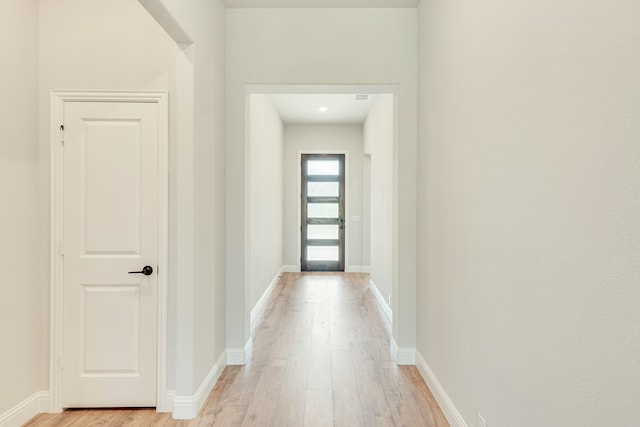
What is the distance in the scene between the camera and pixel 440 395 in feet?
8.21

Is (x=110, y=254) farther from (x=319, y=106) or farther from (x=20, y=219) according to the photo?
(x=319, y=106)

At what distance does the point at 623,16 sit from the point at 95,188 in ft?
9.25

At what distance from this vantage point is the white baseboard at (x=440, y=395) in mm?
2199

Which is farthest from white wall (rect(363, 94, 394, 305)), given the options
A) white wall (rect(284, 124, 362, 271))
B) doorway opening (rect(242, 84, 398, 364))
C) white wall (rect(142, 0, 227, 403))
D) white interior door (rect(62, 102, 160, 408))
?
white interior door (rect(62, 102, 160, 408))

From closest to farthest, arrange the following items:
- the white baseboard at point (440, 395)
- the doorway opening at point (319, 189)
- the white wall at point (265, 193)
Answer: the white baseboard at point (440, 395), the white wall at point (265, 193), the doorway opening at point (319, 189)

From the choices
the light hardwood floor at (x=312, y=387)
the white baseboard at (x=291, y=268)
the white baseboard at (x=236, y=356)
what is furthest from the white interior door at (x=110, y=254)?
the white baseboard at (x=291, y=268)

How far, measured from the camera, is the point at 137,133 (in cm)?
254

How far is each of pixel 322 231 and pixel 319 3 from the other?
532cm

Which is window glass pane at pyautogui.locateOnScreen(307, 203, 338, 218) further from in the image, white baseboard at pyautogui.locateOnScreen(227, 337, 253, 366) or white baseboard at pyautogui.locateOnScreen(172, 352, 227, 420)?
white baseboard at pyautogui.locateOnScreen(172, 352, 227, 420)

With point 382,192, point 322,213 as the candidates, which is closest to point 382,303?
point 382,192

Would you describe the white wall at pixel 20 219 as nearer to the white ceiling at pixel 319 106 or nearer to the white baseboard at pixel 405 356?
the white baseboard at pixel 405 356

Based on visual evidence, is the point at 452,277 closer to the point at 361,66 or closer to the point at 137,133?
the point at 361,66

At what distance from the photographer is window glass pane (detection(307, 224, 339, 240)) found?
8.03 m

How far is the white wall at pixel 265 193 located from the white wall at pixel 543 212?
2.39m
